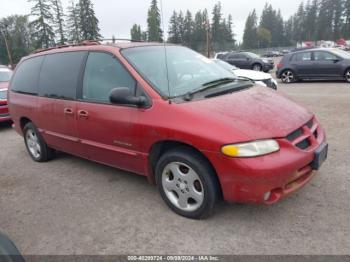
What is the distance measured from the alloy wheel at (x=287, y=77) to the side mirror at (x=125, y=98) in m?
12.8

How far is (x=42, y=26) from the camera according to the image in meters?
66.4

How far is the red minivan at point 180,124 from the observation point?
2812mm

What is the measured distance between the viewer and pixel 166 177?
3375 millimetres

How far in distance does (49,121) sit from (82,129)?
879 mm

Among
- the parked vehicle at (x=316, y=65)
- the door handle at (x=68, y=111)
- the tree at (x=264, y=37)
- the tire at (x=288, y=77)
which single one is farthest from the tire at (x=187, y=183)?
the tree at (x=264, y=37)

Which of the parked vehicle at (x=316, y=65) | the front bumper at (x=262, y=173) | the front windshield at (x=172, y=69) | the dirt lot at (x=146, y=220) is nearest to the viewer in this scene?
the front bumper at (x=262, y=173)

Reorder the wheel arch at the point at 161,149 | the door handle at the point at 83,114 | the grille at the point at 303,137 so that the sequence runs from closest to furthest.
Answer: the grille at the point at 303,137, the wheel arch at the point at 161,149, the door handle at the point at 83,114

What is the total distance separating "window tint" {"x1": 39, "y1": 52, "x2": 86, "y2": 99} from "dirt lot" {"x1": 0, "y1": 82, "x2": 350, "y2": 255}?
122 cm

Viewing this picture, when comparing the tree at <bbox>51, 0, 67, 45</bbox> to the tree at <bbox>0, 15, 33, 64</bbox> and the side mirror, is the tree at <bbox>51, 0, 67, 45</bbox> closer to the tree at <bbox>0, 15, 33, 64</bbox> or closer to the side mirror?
the tree at <bbox>0, 15, 33, 64</bbox>

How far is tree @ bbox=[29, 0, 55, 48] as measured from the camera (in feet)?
216

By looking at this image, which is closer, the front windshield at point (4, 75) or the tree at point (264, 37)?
the front windshield at point (4, 75)

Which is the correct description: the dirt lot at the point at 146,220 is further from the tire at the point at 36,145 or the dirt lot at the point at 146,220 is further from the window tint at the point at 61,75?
the window tint at the point at 61,75

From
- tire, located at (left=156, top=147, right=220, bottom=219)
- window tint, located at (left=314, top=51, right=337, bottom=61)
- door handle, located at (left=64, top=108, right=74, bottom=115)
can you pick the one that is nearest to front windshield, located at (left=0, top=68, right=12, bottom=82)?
door handle, located at (left=64, top=108, right=74, bottom=115)

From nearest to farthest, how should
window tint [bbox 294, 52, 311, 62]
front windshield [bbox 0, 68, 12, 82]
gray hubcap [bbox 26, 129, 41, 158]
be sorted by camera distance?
gray hubcap [bbox 26, 129, 41, 158] < front windshield [bbox 0, 68, 12, 82] < window tint [bbox 294, 52, 311, 62]
